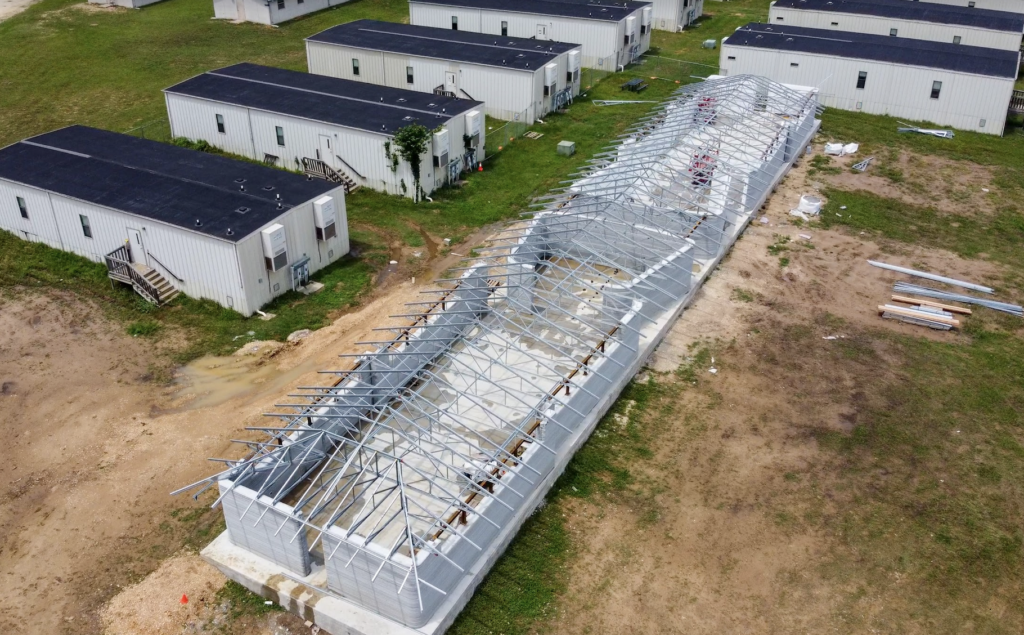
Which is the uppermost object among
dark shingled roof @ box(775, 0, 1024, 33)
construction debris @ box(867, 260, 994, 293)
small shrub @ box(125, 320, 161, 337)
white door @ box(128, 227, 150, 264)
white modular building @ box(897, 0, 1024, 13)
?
dark shingled roof @ box(775, 0, 1024, 33)

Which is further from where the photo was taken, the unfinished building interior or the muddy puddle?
the muddy puddle

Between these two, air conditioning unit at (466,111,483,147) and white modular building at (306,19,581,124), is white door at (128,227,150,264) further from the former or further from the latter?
white modular building at (306,19,581,124)

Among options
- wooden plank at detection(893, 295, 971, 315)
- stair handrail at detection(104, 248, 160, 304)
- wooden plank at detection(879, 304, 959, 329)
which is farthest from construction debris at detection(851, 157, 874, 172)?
stair handrail at detection(104, 248, 160, 304)

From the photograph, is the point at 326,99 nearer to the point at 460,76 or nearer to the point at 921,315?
the point at 460,76

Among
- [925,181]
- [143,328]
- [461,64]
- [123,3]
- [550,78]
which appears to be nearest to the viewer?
[143,328]

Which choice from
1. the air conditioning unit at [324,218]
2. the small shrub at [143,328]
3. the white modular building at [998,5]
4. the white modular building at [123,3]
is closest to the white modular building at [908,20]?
the white modular building at [998,5]

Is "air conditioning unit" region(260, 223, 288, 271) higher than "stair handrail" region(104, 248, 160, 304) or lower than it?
higher

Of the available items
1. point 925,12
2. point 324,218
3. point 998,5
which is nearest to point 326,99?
point 324,218
